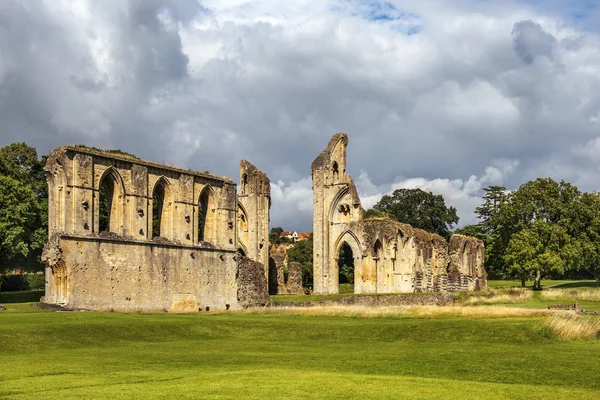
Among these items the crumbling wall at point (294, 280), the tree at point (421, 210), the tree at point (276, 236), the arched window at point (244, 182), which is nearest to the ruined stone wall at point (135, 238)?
the arched window at point (244, 182)

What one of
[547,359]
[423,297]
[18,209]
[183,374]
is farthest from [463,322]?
[18,209]

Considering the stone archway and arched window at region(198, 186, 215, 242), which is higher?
arched window at region(198, 186, 215, 242)

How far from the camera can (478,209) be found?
331 ft

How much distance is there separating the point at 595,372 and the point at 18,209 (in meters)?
39.2

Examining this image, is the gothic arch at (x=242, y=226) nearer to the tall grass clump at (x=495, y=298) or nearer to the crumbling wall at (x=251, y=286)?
the crumbling wall at (x=251, y=286)

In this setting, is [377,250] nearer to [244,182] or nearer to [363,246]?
[363,246]

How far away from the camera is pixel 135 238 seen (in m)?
41.9

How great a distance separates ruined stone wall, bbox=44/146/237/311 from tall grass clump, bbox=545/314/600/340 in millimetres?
22132

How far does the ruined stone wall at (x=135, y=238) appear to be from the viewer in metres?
38.3

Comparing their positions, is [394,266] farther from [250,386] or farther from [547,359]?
[250,386]

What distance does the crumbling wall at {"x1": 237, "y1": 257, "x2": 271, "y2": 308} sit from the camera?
156 ft

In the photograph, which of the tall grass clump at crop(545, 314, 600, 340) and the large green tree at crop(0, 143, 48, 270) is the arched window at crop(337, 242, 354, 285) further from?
the tall grass clump at crop(545, 314, 600, 340)

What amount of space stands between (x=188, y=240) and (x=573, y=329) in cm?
2572

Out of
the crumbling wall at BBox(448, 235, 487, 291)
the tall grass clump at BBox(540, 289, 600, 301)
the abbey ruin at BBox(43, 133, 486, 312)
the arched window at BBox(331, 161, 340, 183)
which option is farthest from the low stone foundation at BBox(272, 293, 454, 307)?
the arched window at BBox(331, 161, 340, 183)
